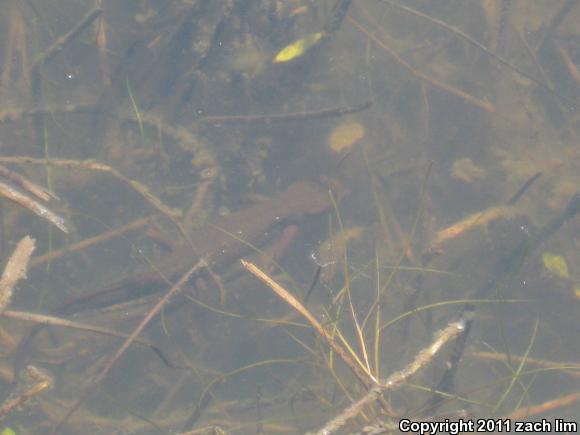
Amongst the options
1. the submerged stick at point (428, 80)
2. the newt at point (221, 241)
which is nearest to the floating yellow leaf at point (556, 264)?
the submerged stick at point (428, 80)

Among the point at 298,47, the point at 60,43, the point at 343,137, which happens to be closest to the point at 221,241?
the point at 343,137

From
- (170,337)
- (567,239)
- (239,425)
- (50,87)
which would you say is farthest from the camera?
(50,87)

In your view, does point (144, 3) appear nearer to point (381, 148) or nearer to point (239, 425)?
point (381, 148)

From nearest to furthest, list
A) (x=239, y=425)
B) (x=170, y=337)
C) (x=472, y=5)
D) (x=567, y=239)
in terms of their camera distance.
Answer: (x=239, y=425) → (x=170, y=337) → (x=567, y=239) → (x=472, y=5)

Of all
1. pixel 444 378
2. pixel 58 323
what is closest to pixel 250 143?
pixel 58 323

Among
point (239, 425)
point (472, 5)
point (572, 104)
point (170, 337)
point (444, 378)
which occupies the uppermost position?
point (472, 5)
